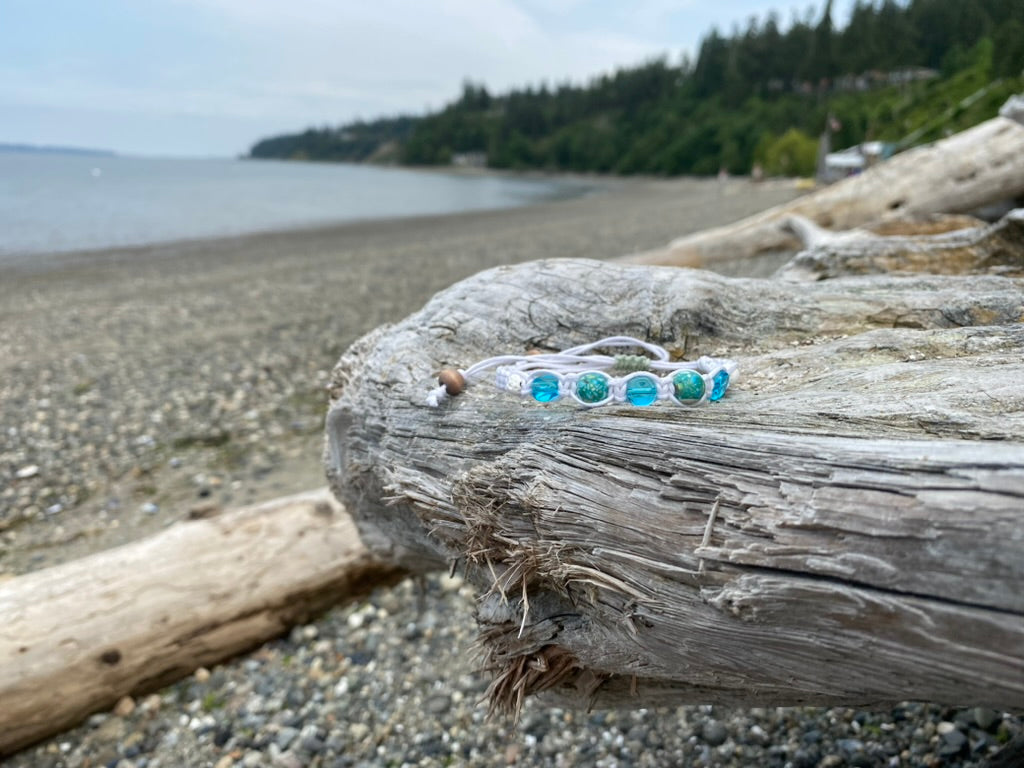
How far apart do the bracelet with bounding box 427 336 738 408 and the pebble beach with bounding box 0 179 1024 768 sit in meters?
0.86

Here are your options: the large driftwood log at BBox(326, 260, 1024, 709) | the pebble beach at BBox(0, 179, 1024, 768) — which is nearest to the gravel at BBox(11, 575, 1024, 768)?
the pebble beach at BBox(0, 179, 1024, 768)

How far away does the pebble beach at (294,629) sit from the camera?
9.34ft

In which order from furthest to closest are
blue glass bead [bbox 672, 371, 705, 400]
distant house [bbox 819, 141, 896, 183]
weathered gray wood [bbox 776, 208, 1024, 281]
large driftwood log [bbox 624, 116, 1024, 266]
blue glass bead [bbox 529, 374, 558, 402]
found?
distant house [bbox 819, 141, 896, 183] → large driftwood log [bbox 624, 116, 1024, 266] → weathered gray wood [bbox 776, 208, 1024, 281] → blue glass bead [bbox 529, 374, 558, 402] → blue glass bead [bbox 672, 371, 705, 400]

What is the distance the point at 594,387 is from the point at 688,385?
0.26 m

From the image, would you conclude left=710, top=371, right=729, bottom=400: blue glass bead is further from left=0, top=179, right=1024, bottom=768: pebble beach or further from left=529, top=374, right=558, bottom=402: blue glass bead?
left=0, top=179, right=1024, bottom=768: pebble beach

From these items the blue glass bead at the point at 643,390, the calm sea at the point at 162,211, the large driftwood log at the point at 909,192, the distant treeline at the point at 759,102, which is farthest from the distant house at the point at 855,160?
the calm sea at the point at 162,211

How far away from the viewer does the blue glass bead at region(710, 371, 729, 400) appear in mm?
1879

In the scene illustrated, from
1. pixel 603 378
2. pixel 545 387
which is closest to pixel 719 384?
pixel 603 378

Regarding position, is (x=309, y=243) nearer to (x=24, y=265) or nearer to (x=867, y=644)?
(x=24, y=265)

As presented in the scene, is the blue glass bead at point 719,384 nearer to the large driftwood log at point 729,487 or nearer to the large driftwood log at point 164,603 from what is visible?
the large driftwood log at point 729,487

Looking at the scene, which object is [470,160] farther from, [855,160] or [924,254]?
[924,254]

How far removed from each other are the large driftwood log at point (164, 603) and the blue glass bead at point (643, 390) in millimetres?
2681

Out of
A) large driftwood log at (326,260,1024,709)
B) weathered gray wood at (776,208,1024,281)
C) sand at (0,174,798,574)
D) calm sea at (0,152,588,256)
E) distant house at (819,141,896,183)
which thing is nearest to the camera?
large driftwood log at (326,260,1024,709)

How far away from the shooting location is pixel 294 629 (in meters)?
3.87
